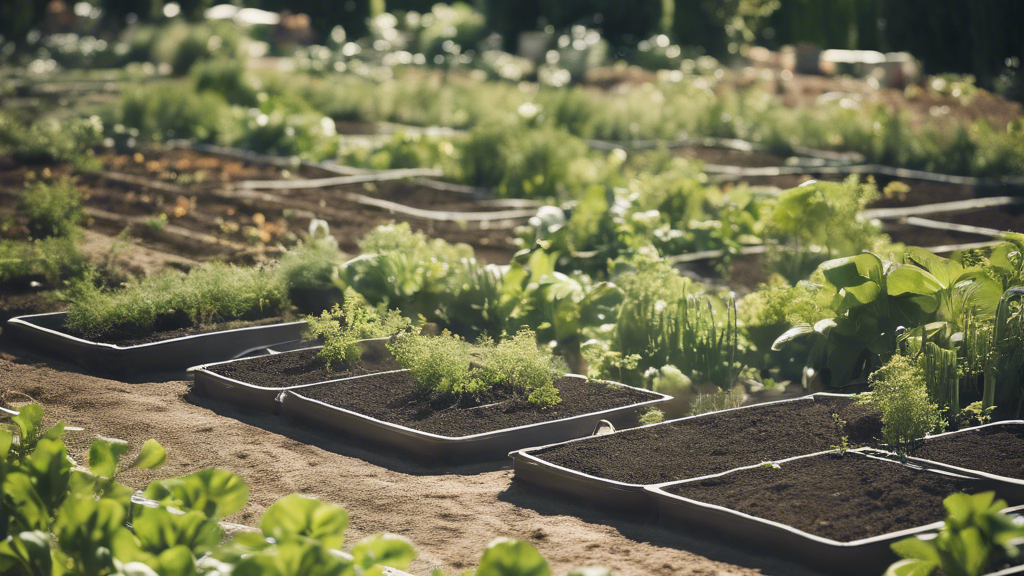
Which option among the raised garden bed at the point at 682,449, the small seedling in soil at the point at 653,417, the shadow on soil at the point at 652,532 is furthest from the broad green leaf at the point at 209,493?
the small seedling in soil at the point at 653,417

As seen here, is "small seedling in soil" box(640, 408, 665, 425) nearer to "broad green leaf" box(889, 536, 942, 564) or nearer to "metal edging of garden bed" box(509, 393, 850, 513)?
"metal edging of garden bed" box(509, 393, 850, 513)

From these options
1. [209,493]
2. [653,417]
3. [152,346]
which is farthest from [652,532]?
[152,346]

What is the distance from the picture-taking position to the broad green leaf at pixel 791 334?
4.41 meters

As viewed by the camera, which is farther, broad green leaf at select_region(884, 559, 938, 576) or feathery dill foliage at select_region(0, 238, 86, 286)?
feathery dill foliage at select_region(0, 238, 86, 286)

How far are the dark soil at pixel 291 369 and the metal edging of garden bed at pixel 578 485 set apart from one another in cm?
123

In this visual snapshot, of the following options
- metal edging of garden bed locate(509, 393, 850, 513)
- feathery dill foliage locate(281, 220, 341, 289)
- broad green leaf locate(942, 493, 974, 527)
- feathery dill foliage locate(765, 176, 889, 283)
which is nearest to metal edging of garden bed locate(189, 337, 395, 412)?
feathery dill foliage locate(281, 220, 341, 289)

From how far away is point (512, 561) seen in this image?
218cm

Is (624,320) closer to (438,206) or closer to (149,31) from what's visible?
(438,206)

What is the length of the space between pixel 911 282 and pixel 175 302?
3542 mm

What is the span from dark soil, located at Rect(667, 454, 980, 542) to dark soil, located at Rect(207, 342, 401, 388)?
6.25 feet

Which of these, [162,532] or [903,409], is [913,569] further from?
[162,532]

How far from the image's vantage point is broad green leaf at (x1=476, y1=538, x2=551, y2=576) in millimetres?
2170

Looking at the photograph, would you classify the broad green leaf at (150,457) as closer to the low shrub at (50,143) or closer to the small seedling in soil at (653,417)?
the small seedling in soil at (653,417)

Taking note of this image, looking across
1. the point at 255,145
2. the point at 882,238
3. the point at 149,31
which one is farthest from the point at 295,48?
the point at 882,238
